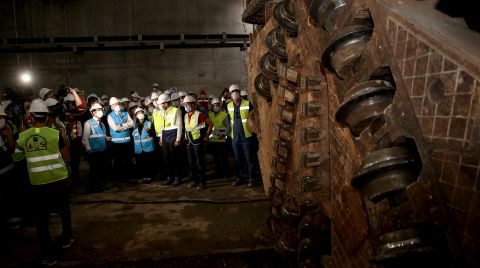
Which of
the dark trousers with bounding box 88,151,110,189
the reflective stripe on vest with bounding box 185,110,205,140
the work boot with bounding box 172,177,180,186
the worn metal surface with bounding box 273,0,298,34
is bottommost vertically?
the work boot with bounding box 172,177,180,186

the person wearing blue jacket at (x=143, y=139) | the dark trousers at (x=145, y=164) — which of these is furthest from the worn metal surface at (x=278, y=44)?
the dark trousers at (x=145, y=164)

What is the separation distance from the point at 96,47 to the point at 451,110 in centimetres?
1364

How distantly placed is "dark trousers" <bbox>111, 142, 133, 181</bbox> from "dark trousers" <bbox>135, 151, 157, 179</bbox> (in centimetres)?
23

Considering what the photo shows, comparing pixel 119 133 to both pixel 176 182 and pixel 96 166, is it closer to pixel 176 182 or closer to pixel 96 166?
pixel 96 166

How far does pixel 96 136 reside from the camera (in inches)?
273

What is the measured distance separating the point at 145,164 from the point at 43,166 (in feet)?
13.7

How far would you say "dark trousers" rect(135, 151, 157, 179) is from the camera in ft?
26.0

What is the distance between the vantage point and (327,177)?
2256 mm

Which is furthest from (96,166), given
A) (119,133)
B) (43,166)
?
(43,166)

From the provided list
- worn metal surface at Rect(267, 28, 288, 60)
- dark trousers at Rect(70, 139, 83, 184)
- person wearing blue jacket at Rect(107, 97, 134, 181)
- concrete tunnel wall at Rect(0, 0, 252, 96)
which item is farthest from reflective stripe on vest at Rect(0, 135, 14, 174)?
concrete tunnel wall at Rect(0, 0, 252, 96)

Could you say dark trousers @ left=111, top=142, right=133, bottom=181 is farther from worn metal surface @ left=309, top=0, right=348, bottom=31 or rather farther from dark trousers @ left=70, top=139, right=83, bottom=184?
worn metal surface @ left=309, top=0, right=348, bottom=31

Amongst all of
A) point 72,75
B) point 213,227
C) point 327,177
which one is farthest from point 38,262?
point 72,75

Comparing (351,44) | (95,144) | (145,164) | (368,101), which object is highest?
(351,44)

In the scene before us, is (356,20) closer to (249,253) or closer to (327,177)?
(327,177)
